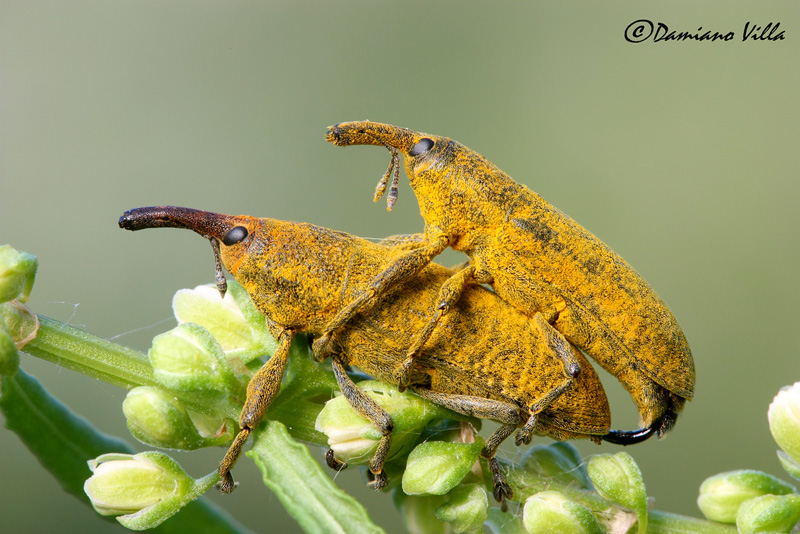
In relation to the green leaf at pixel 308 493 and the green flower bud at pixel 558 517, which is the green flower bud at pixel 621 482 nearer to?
the green flower bud at pixel 558 517

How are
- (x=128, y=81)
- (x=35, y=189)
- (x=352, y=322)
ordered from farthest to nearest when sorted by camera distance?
(x=128, y=81) → (x=35, y=189) → (x=352, y=322)

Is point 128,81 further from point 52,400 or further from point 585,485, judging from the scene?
point 585,485

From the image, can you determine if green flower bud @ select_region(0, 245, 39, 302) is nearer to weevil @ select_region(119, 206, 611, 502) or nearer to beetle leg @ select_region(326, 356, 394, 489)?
weevil @ select_region(119, 206, 611, 502)

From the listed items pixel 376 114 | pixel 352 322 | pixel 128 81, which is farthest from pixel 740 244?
pixel 128 81

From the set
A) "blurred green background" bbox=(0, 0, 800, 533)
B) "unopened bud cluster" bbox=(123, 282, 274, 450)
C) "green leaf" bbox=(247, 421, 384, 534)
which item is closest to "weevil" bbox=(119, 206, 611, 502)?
"unopened bud cluster" bbox=(123, 282, 274, 450)

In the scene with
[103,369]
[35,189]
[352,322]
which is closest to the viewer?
[103,369]
